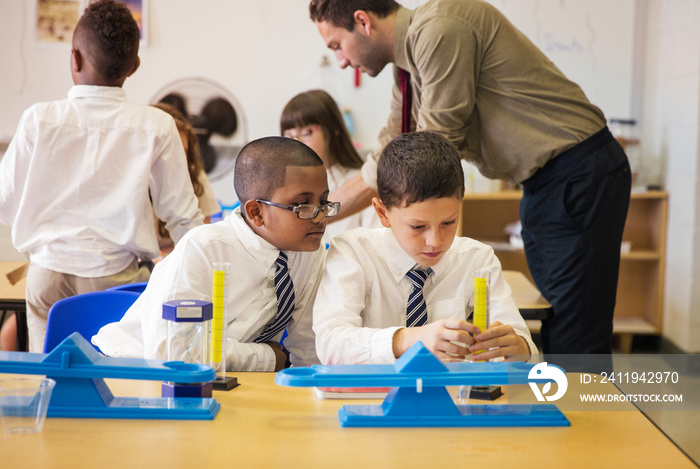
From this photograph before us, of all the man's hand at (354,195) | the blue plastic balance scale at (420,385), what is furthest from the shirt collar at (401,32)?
the blue plastic balance scale at (420,385)

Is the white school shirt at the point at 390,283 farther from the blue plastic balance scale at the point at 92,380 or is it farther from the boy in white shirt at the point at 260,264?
the blue plastic balance scale at the point at 92,380

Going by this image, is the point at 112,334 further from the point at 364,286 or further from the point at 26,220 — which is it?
the point at 26,220

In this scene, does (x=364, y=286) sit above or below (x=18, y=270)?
above

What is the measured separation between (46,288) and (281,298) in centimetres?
103

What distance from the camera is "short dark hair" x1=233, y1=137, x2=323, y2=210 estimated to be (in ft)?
5.24

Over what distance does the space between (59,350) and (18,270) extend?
189 cm

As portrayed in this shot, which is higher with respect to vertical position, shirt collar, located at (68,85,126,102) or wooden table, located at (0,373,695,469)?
shirt collar, located at (68,85,126,102)

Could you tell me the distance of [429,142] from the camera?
154 cm

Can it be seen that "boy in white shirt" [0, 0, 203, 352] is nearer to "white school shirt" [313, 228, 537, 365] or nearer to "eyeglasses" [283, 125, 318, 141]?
"white school shirt" [313, 228, 537, 365]

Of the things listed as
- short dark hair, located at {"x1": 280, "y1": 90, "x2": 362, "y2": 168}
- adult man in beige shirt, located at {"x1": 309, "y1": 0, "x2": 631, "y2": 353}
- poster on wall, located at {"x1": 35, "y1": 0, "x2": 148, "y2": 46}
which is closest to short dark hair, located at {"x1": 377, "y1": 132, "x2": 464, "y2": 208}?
adult man in beige shirt, located at {"x1": 309, "y1": 0, "x2": 631, "y2": 353}

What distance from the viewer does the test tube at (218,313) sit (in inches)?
47.9

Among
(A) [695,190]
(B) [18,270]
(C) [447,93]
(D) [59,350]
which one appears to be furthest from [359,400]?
(A) [695,190]

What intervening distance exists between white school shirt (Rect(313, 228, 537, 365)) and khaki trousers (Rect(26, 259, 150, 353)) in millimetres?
1015

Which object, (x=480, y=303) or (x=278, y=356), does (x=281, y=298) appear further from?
(x=480, y=303)
